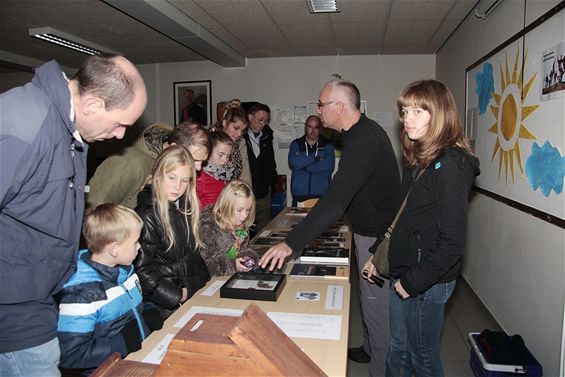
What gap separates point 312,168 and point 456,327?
2.45 m

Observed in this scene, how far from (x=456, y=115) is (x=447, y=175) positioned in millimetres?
273

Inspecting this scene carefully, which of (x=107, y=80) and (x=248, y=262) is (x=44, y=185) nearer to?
(x=107, y=80)

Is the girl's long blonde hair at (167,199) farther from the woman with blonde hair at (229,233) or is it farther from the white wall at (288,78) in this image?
the white wall at (288,78)

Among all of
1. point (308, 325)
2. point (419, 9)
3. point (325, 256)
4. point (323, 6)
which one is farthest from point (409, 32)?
point (308, 325)

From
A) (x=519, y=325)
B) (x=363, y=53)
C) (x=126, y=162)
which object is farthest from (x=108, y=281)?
(x=363, y=53)

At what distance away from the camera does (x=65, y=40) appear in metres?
5.20

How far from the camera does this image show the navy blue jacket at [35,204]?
101 cm

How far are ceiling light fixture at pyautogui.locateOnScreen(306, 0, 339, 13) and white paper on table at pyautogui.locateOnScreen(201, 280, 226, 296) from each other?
2875 millimetres

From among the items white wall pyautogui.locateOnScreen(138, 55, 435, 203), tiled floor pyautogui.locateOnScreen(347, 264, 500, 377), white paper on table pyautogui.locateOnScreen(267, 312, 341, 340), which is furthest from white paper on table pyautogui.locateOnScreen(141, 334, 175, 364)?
white wall pyautogui.locateOnScreen(138, 55, 435, 203)

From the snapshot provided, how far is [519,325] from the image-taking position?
278 centimetres

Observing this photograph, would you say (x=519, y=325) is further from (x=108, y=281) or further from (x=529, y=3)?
(x=108, y=281)

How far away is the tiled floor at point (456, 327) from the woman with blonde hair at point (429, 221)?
1088 millimetres

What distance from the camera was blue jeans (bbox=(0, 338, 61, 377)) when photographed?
1.15 metres

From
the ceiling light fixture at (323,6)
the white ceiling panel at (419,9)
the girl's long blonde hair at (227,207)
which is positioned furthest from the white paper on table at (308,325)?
the white ceiling panel at (419,9)
